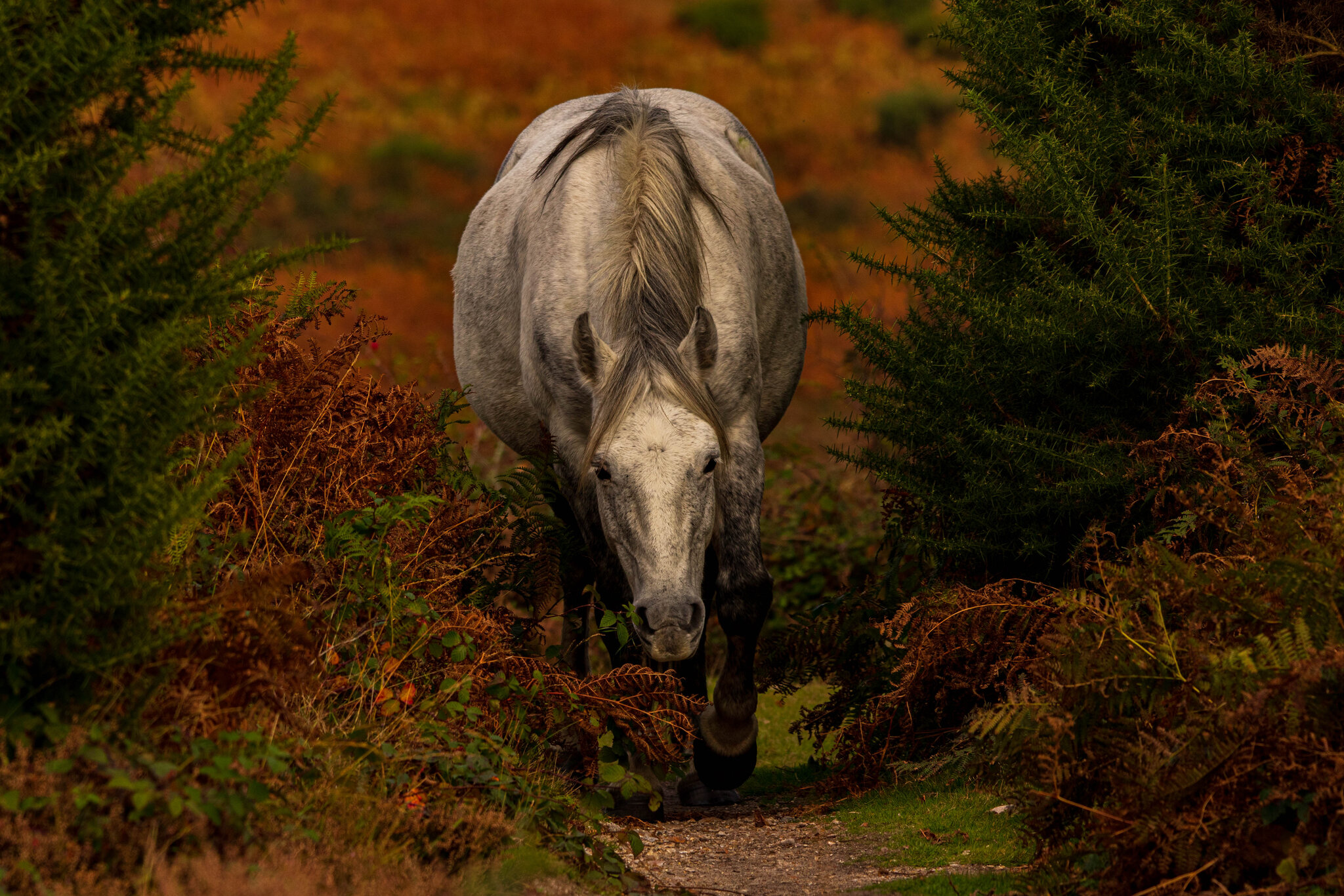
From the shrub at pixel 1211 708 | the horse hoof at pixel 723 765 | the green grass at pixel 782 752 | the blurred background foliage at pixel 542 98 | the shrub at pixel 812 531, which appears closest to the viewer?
the shrub at pixel 1211 708

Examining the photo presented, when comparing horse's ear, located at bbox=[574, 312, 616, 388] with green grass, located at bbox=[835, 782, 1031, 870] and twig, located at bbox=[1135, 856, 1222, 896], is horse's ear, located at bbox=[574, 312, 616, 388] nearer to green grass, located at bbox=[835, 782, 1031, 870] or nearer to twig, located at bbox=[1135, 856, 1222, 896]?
green grass, located at bbox=[835, 782, 1031, 870]

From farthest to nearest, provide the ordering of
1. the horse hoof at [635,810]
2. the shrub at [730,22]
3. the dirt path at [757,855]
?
the shrub at [730,22], the horse hoof at [635,810], the dirt path at [757,855]

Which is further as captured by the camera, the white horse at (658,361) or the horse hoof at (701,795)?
the horse hoof at (701,795)

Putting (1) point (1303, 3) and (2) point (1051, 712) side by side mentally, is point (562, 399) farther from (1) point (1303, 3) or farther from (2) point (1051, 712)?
(1) point (1303, 3)

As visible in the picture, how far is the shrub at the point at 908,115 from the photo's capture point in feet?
99.1

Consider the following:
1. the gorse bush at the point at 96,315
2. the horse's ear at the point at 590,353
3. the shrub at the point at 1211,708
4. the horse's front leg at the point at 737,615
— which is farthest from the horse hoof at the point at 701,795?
the gorse bush at the point at 96,315

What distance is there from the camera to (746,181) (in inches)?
297

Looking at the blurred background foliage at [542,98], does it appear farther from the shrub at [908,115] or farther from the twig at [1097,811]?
the twig at [1097,811]

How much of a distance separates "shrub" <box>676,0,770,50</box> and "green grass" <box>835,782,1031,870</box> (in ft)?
97.0

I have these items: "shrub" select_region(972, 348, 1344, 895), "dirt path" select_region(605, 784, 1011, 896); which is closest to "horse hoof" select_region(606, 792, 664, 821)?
"dirt path" select_region(605, 784, 1011, 896)

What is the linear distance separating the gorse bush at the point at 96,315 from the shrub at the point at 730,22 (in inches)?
1216

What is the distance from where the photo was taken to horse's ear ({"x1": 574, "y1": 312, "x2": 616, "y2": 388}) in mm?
5832

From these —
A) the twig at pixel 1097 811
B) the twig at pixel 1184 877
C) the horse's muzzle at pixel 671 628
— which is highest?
the horse's muzzle at pixel 671 628

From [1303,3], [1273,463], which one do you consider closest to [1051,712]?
[1273,463]
